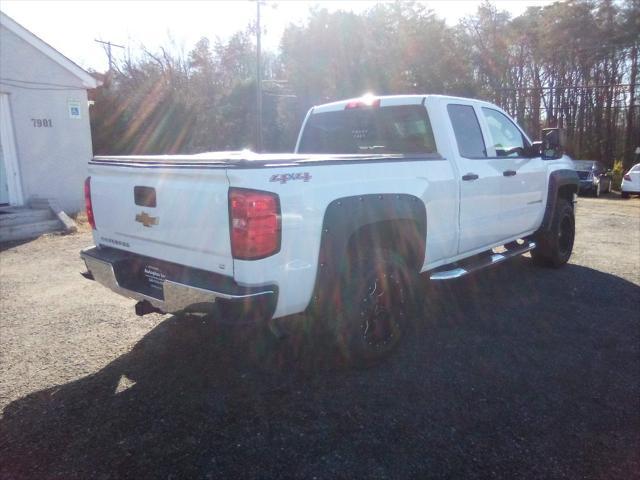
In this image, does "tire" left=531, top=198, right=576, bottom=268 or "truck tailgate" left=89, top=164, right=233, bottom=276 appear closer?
"truck tailgate" left=89, top=164, right=233, bottom=276

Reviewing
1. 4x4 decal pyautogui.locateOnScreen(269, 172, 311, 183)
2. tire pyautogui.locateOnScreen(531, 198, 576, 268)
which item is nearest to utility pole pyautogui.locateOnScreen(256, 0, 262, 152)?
tire pyautogui.locateOnScreen(531, 198, 576, 268)

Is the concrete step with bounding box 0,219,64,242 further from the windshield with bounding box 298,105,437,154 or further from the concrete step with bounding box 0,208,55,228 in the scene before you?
the windshield with bounding box 298,105,437,154

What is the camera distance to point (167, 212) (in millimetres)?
3223

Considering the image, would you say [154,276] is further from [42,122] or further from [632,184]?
[632,184]

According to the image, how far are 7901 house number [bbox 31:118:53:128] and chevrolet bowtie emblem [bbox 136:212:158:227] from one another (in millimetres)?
9490

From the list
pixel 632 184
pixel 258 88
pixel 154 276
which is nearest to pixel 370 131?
pixel 154 276

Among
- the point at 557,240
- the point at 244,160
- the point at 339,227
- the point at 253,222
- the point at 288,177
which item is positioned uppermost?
the point at 244,160

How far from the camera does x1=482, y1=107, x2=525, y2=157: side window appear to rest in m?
5.22

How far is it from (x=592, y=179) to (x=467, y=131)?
19875 mm

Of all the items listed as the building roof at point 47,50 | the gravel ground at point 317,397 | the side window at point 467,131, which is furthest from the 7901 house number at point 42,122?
the side window at point 467,131

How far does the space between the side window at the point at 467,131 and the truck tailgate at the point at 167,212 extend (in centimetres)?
252

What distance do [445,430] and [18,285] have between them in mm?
5393

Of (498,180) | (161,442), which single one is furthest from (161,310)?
(498,180)

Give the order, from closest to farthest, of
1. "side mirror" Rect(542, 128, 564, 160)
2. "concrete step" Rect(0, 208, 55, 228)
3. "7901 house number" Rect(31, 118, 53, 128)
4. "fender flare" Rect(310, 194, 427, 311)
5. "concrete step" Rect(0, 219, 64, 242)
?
"fender flare" Rect(310, 194, 427, 311) → "side mirror" Rect(542, 128, 564, 160) → "concrete step" Rect(0, 219, 64, 242) → "concrete step" Rect(0, 208, 55, 228) → "7901 house number" Rect(31, 118, 53, 128)
